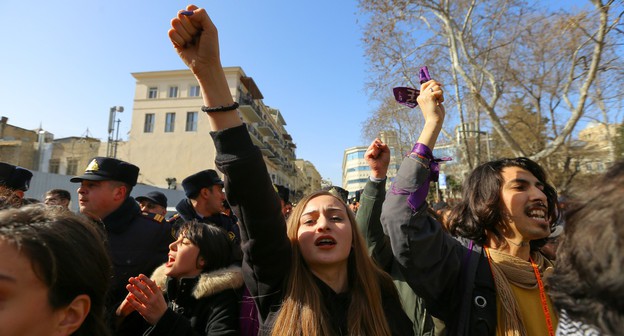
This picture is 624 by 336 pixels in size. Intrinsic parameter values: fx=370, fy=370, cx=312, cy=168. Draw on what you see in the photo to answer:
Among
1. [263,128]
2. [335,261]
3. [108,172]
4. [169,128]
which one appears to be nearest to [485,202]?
[335,261]

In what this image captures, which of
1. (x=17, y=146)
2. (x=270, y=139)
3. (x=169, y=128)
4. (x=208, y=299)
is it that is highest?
(x=270, y=139)

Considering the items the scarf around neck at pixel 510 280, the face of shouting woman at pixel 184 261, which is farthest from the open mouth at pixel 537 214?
the face of shouting woman at pixel 184 261

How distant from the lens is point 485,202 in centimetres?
210

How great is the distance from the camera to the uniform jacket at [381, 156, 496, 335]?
5.40 ft

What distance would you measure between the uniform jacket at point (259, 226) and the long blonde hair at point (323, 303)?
70mm

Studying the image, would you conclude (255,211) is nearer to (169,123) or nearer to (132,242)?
(132,242)

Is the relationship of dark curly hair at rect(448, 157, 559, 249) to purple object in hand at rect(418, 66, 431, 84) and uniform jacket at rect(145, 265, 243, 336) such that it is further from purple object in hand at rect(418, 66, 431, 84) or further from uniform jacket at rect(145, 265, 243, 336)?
uniform jacket at rect(145, 265, 243, 336)

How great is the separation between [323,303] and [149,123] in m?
38.5

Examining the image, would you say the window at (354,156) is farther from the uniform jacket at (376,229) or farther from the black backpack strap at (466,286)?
the black backpack strap at (466,286)

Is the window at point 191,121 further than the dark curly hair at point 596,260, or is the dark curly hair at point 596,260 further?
the window at point 191,121

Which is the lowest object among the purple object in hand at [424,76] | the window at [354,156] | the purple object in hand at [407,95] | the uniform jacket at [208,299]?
the uniform jacket at [208,299]

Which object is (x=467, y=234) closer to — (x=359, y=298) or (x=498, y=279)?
(x=498, y=279)

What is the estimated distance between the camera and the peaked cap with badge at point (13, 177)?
3.85 m

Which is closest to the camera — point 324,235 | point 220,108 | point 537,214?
point 220,108
